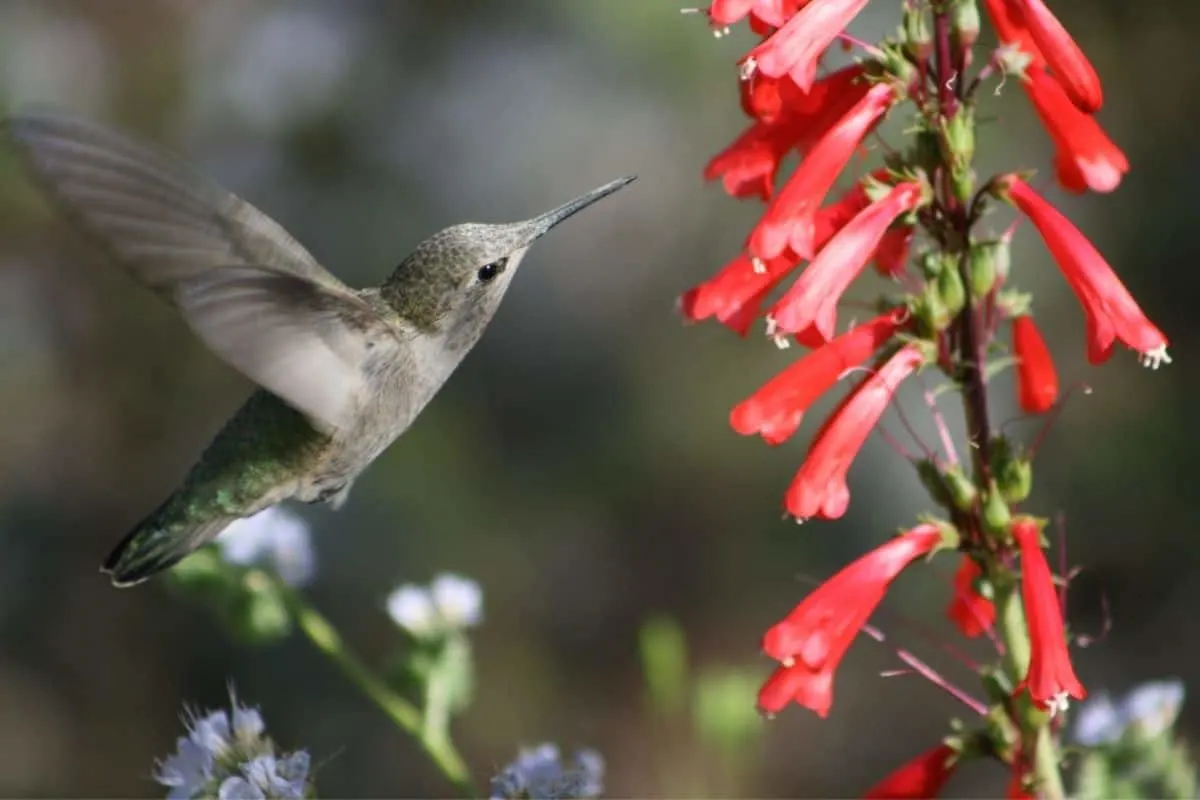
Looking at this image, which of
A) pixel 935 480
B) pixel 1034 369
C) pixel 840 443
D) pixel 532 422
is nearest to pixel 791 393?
pixel 840 443

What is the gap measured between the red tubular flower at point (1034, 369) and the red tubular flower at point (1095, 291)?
0.42ft

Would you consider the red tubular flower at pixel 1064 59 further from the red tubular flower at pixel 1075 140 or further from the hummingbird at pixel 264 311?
the hummingbird at pixel 264 311

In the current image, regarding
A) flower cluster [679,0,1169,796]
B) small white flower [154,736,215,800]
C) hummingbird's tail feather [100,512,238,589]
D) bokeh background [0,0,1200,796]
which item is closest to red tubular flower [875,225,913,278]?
flower cluster [679,0,1169,796]

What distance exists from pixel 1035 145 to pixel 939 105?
356cm

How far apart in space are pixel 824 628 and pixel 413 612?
0.82m

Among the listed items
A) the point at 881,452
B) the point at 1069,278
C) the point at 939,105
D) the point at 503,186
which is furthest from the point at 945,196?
the point at 503,186

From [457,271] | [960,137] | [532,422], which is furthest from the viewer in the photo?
[532,422]

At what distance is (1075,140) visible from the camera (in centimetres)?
195

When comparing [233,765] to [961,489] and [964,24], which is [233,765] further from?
[964,24]

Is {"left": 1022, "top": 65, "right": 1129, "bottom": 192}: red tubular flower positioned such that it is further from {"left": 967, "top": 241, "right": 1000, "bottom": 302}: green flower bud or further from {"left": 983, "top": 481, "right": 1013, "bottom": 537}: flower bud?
{"left": 983, "top": 481, "right": 1013, "bottom": 537}: flower bud

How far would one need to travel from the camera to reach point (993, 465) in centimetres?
185

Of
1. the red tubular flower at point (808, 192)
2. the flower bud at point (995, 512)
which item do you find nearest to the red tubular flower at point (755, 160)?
the red tubular flower at point (808, 192)

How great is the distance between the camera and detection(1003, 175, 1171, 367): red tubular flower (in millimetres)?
1861

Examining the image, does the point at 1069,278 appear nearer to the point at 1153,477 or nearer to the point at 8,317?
the point at 1153,477
